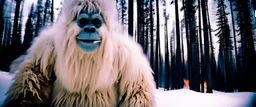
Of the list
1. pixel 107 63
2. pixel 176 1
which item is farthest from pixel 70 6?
pixel 176 1

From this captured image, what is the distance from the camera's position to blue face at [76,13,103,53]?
53.3 inches

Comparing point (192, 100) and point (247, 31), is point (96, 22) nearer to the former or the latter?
point (192, 100)

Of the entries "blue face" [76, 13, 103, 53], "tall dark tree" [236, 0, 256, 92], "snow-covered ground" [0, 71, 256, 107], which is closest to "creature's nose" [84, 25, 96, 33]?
"blue face" [76, 13, 103, 53]

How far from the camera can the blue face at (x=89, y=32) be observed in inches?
53.3

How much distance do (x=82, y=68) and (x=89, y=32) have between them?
254mm

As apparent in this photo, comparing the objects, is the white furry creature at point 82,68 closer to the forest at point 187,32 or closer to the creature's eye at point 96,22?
the creature's eye at point 96,22

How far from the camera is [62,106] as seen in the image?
1459mm

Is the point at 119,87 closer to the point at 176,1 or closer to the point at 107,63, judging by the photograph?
the point at 107,63

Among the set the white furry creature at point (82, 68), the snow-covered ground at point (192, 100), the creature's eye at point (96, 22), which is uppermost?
the creature's eye at point (96, 22)

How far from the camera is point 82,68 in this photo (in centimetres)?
143

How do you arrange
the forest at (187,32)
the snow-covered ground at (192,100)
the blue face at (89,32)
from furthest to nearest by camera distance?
1. the forest at (187,32)
2. the snow-covered ground at (192,100)
3. the blue face at (89,32)

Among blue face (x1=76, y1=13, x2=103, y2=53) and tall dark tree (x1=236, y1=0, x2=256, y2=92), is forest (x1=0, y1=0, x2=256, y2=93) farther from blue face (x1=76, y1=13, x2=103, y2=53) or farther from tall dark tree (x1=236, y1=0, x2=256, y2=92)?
blue face (x1=76, y1=13, x2=103, y2=53)

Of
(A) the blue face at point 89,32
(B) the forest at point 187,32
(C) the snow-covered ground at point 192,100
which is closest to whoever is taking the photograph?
(A) the blue face at point 89,32

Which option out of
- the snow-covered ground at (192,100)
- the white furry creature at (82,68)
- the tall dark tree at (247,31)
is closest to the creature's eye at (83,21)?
the white furry creature at (82,68)
